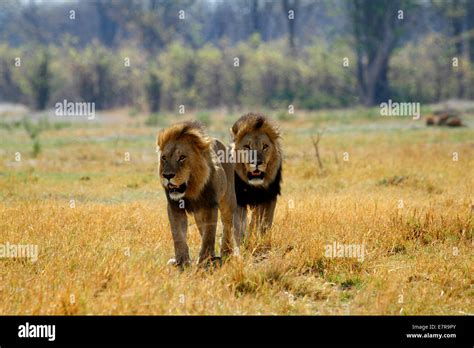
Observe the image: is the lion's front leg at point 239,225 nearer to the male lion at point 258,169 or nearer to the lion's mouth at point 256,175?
the male lion at point 258,169

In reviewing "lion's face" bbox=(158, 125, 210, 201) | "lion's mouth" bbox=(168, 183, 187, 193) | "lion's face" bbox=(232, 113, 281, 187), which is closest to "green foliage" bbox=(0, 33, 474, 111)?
"lion's face" bbox=(232, 113, 281, 187)

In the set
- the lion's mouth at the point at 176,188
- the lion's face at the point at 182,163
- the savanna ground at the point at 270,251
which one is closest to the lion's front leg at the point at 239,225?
the savanna ground at the point at 270,251

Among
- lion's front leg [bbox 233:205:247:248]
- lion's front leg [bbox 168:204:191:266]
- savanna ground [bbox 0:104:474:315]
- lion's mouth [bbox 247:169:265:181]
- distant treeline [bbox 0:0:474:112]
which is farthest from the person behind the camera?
distant treeline [bbox 0:0:474:112]

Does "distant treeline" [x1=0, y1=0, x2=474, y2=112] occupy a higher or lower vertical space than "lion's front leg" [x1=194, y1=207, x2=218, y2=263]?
higher

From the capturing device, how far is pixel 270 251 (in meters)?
7.20

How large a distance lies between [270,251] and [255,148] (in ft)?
3.36

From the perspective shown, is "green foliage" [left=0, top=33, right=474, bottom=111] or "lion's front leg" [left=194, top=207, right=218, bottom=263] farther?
"green foliage" [left=0, top=33, right=474, bottom=111]

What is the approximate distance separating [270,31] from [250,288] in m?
96.7

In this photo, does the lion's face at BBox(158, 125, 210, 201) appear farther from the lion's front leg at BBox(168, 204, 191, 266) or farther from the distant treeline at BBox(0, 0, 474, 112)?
the distant treeline at BBox(0, 0, 474, 112)

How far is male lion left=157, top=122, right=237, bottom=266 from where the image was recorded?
6.22 m

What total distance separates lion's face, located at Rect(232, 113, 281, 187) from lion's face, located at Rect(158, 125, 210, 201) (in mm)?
848

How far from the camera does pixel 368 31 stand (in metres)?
53.9

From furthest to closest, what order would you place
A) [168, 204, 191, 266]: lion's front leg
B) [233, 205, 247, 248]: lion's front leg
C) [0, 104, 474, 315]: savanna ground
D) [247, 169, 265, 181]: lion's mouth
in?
[233, 205, 247, 248]: lion's front leg, [247, 169, 265, 181]: lion's mouth, [168, 204, 191, 266]: lion's front leg, [0, 104, 474, 315]: savanna ground

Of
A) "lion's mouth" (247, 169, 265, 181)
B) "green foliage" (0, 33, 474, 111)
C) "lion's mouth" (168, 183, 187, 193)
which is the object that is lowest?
"lion's mouth" (168, 183, 187, 193)
